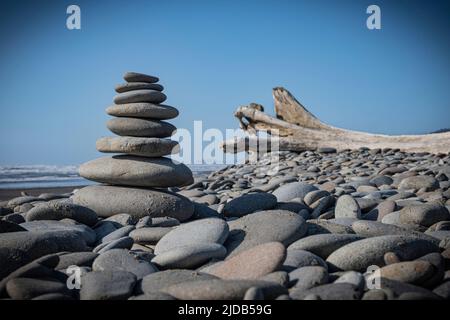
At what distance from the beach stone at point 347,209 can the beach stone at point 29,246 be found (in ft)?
8.56

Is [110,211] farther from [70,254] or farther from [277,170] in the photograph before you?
[277,170]

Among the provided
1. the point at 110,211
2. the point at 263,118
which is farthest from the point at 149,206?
the point at 263,118

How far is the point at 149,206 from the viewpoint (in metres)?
4.56

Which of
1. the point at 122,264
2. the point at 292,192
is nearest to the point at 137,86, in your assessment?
the point at 292,192

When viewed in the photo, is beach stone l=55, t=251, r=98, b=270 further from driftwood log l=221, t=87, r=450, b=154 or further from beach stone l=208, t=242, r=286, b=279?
driftwood log l=221, t=87, r=450, b=154

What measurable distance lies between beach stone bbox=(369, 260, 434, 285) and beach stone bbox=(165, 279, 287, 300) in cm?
65

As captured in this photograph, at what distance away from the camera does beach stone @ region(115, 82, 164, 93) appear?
5.11 metres

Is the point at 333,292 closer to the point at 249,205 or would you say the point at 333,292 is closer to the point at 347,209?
the point at 347,209

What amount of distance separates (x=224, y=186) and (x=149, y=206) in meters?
3.82

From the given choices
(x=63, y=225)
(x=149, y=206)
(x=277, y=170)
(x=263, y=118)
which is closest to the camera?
(x=63, y=225)

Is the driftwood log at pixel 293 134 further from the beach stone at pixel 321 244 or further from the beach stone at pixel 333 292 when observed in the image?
the beach stone at pixel 333 292

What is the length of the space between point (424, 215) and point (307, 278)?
6.54ft

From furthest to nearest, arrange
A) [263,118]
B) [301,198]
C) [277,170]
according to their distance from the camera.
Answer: [263,118], [277,170], [301,198]

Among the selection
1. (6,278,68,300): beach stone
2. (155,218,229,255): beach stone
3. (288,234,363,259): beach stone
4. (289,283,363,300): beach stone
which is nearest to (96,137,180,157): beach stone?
(155,218,229,255): beach stone
